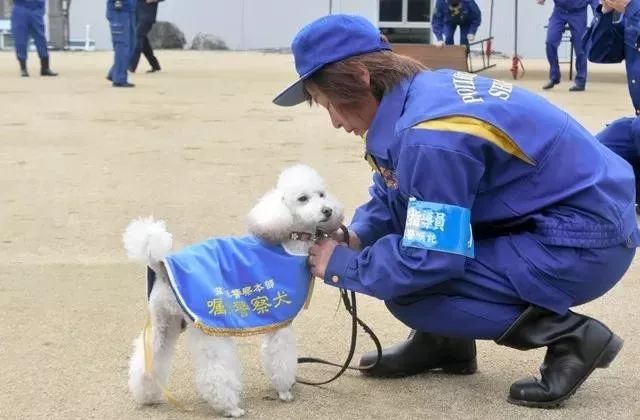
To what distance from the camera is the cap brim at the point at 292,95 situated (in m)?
2.93

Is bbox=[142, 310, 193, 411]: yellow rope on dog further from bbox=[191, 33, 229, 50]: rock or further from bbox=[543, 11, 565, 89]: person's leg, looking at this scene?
bbox=[191, 33, 229, 50]: rock

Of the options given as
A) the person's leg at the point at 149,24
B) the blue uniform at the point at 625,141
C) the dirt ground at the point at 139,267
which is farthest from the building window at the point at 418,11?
the blue uniform at the point at 625,141


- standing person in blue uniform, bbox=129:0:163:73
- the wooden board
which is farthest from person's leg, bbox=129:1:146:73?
the wooden board

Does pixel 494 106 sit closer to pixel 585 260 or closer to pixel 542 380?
pixel 585 260

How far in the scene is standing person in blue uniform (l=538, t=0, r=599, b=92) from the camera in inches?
535

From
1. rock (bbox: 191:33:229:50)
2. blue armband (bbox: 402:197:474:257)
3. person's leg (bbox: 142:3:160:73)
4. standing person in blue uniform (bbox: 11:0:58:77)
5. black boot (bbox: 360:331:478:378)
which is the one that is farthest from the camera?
rock (bbox: 191:33:229:50)

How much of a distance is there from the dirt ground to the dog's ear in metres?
0.54

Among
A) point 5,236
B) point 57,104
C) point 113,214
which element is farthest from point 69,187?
point 57,104

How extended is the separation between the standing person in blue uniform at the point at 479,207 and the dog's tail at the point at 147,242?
17.5 inches

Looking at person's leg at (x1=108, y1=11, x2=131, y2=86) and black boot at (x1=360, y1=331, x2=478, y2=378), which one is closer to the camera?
black boot at (x1=360, y1=331, x2=478, y2=378)

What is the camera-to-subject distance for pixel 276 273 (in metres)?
2.83

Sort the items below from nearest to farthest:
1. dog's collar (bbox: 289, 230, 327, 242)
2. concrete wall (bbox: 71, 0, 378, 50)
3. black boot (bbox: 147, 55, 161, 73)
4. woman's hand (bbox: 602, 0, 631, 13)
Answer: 1. dog's collar (bbox: 289, 230, 327, 242)
2. woman's hand (bbox: 602, 0, 631, 13)
3. black boot (bbox: 147, 55, 161, 73)
4. concrete wall (bbox: 71, 0, 378, 50)

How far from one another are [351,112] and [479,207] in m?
0.47

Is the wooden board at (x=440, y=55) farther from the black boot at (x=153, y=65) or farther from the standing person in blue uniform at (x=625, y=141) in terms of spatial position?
the standing person in blue uniform at (x=625, y=141)
